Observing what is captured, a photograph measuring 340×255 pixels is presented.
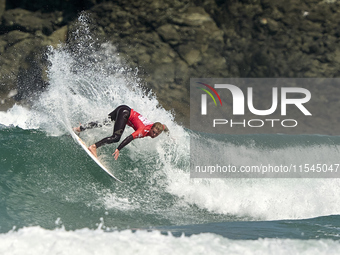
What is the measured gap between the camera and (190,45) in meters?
10.0

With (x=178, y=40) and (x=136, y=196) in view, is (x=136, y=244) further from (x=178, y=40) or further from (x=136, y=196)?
(x=178, y=40)

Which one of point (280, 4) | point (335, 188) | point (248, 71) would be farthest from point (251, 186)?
point (280, 4)

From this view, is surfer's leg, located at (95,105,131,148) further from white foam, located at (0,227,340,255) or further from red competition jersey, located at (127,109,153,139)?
white foam, located at (0,227,340,255)

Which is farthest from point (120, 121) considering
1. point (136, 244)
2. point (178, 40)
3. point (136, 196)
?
point (178, 40)

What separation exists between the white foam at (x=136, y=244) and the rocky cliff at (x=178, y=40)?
722 centimetres

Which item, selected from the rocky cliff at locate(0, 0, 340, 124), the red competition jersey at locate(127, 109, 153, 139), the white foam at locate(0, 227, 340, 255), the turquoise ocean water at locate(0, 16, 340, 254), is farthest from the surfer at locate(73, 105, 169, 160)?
the rocky cliff at locate(0, 0, 340, 124)

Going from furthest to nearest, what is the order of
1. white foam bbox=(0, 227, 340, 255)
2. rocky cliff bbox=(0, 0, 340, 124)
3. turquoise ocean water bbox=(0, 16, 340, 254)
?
rocky cliff bbox=(0, 0, 340, 124), turquoise ocean water bbox=(0, 16, 340, 254), white foam bbox=(0, 227, 340, 255)

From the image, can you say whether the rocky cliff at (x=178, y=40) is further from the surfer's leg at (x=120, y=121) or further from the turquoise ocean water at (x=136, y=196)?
the surfer's leg at (x=120, y=121)

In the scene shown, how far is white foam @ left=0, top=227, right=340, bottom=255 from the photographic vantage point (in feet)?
9.18

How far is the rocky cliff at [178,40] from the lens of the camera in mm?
9734

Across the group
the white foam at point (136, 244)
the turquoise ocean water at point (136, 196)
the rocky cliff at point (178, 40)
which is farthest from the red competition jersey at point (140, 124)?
the rocky cliff at point (178, 40)

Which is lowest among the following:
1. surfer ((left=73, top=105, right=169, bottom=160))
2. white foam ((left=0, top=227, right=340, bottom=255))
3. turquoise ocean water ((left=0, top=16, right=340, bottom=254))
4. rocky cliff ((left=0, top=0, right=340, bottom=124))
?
white foam ((left=0, top=227, right=340, bottom=255))

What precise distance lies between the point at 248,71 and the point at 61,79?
18.1ft

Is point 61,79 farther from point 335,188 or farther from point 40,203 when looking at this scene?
point 335,188
